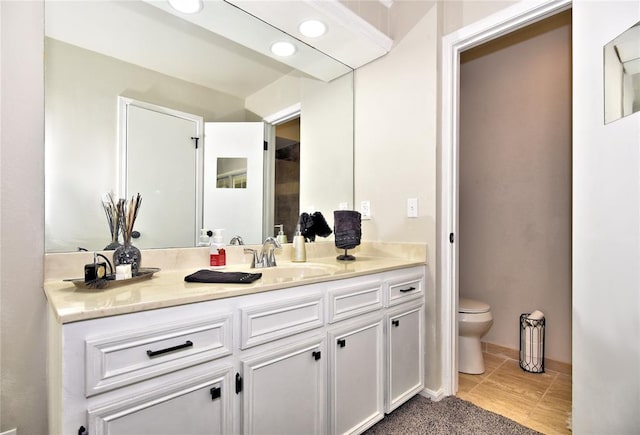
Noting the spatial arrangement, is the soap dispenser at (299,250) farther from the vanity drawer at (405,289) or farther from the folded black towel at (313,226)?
the vanity drawer at (405,289)

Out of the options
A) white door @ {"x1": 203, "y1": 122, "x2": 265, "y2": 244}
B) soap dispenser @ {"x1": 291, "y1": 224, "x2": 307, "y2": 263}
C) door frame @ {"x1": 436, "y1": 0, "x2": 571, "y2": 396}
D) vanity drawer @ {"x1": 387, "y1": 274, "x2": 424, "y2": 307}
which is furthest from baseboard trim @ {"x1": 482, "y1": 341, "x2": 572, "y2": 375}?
white door @ {"x1": 203, "y1": 122, "x2": 265, "y2": 244}

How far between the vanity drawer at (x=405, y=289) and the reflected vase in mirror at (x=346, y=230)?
37 centimetres

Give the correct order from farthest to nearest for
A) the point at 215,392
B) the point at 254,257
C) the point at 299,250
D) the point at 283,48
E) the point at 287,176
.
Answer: the point at 287,176, the point at 283,48, the point at 299,250, the point at 254,257, the point at 215,392

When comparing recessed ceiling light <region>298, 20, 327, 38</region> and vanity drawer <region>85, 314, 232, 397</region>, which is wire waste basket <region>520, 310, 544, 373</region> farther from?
recessed ceiling light <region>298, 20, 327, 38</region>

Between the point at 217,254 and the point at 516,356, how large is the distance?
2356 millimetres

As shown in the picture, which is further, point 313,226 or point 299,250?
point 313,226

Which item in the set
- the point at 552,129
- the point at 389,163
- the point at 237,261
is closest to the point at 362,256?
the point at 389,163

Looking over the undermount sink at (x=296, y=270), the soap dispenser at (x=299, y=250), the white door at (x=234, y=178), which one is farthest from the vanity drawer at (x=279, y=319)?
the white door at (x=234, y=178)

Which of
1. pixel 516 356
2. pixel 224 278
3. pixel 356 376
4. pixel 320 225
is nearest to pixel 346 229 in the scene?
pixel 320 225

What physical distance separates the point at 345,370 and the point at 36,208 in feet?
4.53

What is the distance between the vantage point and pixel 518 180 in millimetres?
2531

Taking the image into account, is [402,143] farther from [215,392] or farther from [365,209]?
[215,392]

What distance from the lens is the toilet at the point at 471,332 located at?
7.29 ft

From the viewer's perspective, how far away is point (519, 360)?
94.7 inches
